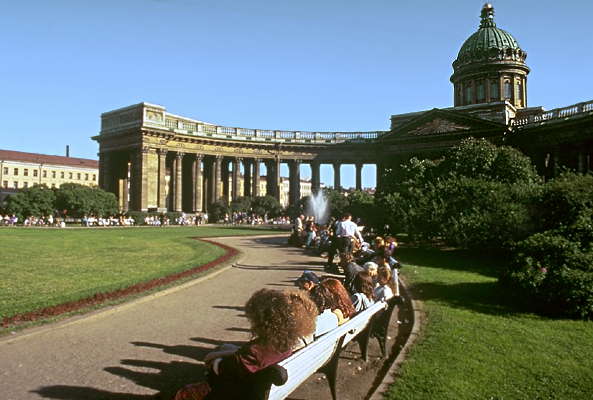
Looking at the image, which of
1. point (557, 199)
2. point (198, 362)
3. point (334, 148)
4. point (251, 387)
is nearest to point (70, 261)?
point (198, 362)

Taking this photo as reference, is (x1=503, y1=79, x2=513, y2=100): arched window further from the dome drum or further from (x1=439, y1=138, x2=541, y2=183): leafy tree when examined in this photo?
(x1=439, y1=138, x2=541, y2=183): leafy tree

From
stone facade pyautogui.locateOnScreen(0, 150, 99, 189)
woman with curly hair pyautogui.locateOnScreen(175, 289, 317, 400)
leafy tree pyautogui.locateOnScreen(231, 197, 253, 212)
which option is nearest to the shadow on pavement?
woman with curly hair pyautogui.locateOnScreen(175, 289, 317, 400)

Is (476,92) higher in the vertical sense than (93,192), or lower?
higher

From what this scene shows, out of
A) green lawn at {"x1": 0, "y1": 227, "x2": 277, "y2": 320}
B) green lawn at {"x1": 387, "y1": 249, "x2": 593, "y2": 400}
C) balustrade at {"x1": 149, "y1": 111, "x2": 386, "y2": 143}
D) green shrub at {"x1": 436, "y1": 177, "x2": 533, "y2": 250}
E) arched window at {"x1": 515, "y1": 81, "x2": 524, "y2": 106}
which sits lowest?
green lawn at {"x1": 387, "y1": 249, "x2": 593, "y2": 400}

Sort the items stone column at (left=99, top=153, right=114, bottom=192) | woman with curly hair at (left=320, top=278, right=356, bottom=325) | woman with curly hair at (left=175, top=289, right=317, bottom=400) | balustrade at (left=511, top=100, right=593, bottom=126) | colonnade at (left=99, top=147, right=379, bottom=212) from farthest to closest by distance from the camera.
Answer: stone column at (left=99, top=153, right=114, bottom=192) → colonnade at (left=99, top=147, right=379, bottom=212) → balustrade at (left=511, top=100, right=593, bottom=126) → woman with curly hair at (left=320, top=278, right=356, bottom=325) → woman with curly hair at (left=175, top=289, right=317, bottom=400)

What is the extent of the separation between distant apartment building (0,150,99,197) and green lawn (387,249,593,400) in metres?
98.9

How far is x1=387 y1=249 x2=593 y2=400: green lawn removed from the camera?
5664 mm

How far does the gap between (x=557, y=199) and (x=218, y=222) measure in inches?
2158

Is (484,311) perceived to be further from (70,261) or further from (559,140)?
(559,140)

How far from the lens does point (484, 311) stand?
10133 mm

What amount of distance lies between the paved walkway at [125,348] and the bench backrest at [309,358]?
1.44m

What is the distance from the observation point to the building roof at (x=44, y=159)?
4018 inches

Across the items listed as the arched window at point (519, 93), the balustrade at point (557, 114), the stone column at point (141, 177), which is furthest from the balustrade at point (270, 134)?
the balustrade at point (557, 114)

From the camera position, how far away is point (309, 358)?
4.51 m
